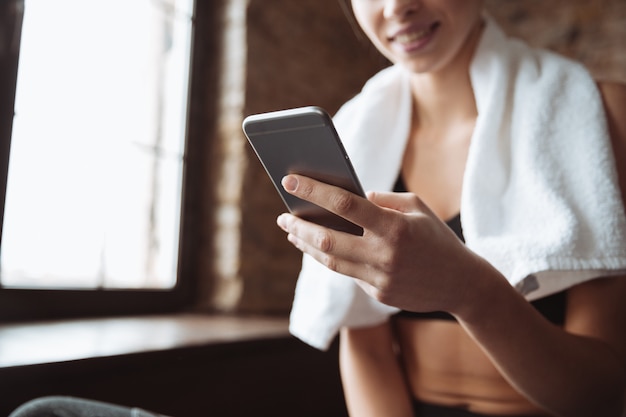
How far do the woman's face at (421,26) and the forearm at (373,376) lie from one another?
17.2 inches

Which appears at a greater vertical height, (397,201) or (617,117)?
(617,117)

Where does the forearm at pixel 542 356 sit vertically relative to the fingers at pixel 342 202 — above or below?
below

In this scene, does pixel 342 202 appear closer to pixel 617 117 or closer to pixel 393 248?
pixel 393 248

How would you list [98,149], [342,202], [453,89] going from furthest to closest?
[98,149], [453,89], [342,202]

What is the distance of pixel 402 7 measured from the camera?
745 mm

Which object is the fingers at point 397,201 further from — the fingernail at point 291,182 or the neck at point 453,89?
the neck at point 453,89

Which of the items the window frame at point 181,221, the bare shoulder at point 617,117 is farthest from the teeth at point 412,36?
the window frame at point 181,221

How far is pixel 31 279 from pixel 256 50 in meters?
1.07

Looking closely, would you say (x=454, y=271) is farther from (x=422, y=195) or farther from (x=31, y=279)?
(x=31, y=279)

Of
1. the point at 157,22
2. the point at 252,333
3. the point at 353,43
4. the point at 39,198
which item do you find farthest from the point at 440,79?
the point at 353,43

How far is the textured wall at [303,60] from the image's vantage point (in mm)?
1877

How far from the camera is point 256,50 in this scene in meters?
1.92

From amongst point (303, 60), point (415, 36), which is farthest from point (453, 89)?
point (303, 60)

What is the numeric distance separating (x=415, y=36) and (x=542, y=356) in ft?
1.52
